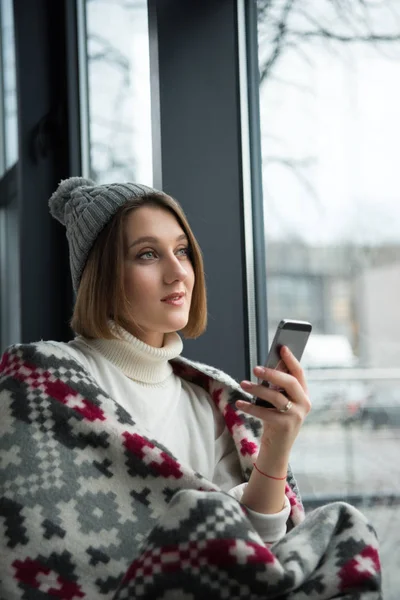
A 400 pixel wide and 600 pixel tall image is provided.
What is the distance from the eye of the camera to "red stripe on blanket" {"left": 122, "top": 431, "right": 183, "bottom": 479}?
4.10 feet

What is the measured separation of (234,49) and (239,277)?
52 centimetres

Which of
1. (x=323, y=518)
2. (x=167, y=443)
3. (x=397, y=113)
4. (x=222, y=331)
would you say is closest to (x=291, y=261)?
(x=222, y=331)

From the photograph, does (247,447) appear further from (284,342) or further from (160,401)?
(284,342)

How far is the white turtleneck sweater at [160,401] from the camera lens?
1.40 metres

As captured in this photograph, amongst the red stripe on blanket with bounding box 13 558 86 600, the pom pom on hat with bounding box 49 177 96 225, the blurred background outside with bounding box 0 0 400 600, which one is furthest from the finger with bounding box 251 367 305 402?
the pom pom on hat with bounding box 49 177 96 225

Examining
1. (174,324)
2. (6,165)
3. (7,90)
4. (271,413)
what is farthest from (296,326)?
(7,90)

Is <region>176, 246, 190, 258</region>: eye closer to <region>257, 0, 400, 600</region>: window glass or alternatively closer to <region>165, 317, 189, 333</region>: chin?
<region>165, 317, 189, 333</region>: chin

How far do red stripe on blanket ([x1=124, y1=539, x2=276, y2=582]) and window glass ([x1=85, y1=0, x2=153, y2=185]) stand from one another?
1332mm

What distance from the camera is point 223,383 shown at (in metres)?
1.50

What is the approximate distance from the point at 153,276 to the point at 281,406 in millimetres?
359

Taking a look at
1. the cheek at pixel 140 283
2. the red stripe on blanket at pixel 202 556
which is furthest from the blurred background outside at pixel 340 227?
the red stripe on blanket at pixel 202 556

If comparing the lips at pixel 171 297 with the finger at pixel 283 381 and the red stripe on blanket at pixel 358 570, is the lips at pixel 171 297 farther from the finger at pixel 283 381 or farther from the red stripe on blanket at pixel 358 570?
the red stripe on blanket at pixel 358 570

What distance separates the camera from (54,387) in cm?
133

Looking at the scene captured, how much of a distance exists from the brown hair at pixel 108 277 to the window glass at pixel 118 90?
0.73 m
